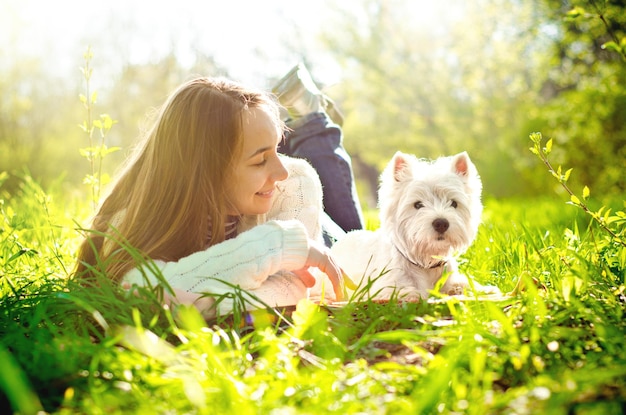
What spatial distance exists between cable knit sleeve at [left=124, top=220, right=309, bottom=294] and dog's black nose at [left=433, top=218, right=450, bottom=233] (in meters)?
0.94

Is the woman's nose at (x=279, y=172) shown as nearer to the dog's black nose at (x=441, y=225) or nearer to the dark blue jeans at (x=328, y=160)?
the dog's black nose at (x=441, y=225)

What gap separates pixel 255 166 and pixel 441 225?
105 cm

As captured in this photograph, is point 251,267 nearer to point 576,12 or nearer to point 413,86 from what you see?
point 576,12

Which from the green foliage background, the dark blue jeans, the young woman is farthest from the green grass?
the dark blue jeans

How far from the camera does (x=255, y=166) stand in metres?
3.03

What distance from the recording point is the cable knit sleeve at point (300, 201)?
3494 mm

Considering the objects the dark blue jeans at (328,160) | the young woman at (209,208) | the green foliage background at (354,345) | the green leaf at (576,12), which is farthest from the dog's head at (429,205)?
the dark blue jeans at (328,160)

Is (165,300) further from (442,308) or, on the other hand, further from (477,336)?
(477,336)

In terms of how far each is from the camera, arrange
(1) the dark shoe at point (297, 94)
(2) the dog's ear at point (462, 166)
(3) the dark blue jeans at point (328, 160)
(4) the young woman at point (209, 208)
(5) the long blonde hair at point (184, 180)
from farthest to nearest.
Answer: (3) the dark blue jeans at point (328, 160) < (1) the dark shoe at point (297, 94) < (2) the dog's ear at point (462, 166) < (5) the long blonde hair at point (184, 180) < (4) the young woman at point (209, 208)

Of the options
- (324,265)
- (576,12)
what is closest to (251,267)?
(324,265)

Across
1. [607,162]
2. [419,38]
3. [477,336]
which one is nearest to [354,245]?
[477,336]

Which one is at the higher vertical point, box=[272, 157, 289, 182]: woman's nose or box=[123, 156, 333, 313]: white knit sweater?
box=[272, 157, 289, 182]: woman's nose

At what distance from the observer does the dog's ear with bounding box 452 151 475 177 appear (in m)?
3.44

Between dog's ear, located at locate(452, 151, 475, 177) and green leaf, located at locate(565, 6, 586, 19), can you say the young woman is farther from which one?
green leaf, located at locate(565, 6, 586, 19)
